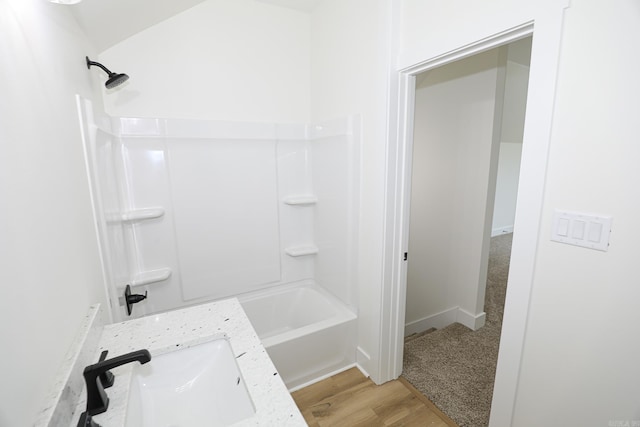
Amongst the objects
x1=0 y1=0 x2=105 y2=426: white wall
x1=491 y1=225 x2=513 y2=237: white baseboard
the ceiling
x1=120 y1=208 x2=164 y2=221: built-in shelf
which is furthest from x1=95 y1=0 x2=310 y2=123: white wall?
x1=491 y1=225 x2=513 y2=237: white baseboard

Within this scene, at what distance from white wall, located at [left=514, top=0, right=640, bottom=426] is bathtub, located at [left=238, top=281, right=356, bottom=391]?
126 cm

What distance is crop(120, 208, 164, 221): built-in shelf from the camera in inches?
76.1

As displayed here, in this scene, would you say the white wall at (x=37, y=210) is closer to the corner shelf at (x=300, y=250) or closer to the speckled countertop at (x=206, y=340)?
the speckled countertop at (x=206, y=340)

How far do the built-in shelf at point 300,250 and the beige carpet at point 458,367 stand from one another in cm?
110

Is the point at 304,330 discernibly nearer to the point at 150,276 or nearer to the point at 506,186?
the point at 150,276

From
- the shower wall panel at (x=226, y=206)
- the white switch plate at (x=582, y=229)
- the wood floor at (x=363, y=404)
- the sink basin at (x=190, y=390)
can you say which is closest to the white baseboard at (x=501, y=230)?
the shower wall panel at (x=226, y=206)

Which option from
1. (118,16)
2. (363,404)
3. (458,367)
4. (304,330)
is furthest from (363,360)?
(118,16)

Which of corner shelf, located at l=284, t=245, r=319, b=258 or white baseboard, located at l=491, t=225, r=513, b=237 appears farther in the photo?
white baseboard, located at l=491, t=225, r=513, b=237

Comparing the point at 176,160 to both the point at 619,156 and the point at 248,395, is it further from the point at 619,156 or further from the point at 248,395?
the point at 619,156

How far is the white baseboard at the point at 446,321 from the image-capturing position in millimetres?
2607

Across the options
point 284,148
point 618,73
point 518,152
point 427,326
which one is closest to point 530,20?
point 618,73

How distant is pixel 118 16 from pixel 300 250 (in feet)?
6.39

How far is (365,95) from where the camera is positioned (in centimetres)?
184

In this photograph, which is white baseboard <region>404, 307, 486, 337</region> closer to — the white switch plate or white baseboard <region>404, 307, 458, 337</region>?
white baseboard <region>404, 307, 458, 337</region>
